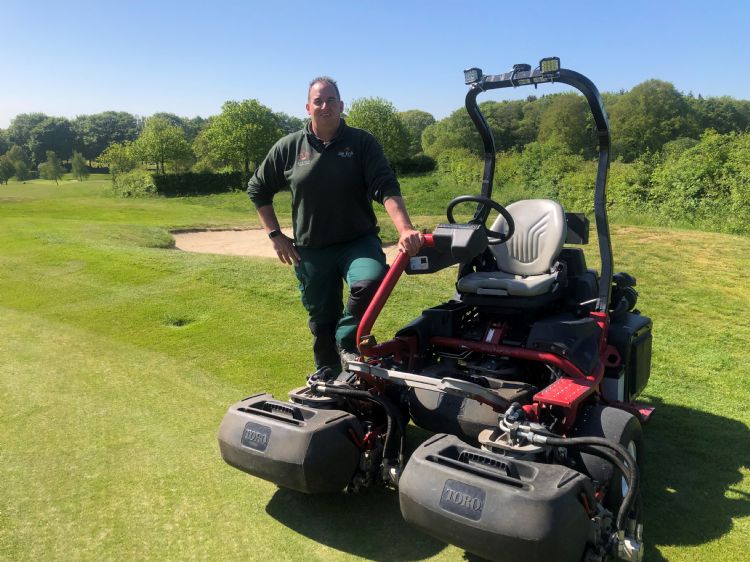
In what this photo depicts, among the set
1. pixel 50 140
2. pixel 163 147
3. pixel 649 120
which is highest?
pixel 649 120

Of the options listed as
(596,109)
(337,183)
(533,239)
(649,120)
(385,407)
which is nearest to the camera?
(385,407)

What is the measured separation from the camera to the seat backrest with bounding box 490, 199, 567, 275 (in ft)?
13.0

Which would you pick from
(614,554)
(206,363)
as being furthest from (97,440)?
(614,554)

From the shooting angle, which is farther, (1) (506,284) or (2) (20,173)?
(2) (20,173)

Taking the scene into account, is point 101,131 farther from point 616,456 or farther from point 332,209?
point 616,456

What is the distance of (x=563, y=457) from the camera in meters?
2.76

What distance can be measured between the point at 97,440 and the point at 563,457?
2786 mm

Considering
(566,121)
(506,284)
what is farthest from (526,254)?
(566,121)

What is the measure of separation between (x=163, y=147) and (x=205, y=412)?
48.2 metres

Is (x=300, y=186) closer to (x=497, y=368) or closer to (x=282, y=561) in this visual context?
(x=497, y=368)

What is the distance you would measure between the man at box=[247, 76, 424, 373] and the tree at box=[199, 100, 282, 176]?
4539cm

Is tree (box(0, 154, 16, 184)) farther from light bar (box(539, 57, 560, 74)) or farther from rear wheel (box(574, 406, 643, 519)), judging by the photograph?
rear wheel (box(574, 406, 643, 519))

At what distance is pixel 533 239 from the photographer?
13.4 ft

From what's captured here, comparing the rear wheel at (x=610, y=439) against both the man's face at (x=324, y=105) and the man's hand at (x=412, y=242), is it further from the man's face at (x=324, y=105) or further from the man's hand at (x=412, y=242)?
the man's face at (x=324, y=105)
